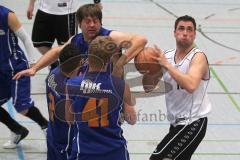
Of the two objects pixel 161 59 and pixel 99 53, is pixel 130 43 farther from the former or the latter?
pixel 99 53

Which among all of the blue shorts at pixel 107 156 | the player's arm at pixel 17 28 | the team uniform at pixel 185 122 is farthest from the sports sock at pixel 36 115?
the blue shorts at pixel 107 156

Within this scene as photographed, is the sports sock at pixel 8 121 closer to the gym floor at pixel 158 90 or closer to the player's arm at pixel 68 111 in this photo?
the gym floor at pixel 158 90

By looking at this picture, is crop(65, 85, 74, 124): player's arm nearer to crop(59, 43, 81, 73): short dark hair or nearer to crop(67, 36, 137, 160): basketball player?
crop(67, 36, 137, 160): basketball player

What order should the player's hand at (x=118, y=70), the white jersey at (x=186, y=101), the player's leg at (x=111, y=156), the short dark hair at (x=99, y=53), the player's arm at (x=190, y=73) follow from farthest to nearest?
the white jersey at (x=186, y=101), the player's hand at (x=118, y=70), the player's arm at (x=190, y=73), the player's leg at (x=111, y=156), the short dark hair at (x=99, y=53)

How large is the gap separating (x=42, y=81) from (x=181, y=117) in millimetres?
3931

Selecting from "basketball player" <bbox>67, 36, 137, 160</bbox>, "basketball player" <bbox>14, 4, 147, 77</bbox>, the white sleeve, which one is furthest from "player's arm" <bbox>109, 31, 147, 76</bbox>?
the white sleeve

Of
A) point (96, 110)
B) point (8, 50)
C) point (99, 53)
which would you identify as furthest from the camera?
point (8, 50)

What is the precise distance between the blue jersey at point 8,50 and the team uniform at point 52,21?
5.87 feet

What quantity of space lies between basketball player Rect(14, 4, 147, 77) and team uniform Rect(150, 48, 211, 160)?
1.23 feet

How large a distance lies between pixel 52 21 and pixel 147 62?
2.92 meters

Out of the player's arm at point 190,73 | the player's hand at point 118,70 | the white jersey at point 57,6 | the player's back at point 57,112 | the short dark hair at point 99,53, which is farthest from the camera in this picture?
the white jersey at point 57,6

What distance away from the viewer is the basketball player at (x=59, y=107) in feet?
13.5

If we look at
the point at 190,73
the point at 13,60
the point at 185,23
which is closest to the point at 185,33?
the point at 185,23

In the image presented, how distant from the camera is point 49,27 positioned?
24.1 feet
